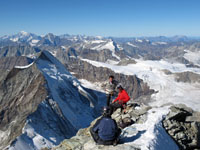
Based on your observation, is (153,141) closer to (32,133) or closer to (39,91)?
(32,133)

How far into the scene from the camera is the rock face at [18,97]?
71875mm

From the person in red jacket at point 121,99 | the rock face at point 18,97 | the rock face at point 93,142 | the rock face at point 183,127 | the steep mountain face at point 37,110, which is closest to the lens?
the rock face at point 93,142

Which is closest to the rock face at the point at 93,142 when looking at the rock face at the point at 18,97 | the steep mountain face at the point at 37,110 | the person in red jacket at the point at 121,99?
the person in red jacket at the point at 121,99

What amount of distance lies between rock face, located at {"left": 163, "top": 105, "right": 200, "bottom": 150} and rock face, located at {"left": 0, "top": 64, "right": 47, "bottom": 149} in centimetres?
5468

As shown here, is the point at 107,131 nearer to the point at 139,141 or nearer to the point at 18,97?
the point at 139,141

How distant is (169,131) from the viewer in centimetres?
1697

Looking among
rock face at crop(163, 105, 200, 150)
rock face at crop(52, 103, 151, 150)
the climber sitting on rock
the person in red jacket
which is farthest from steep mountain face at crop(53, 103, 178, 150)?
the person in red jacket

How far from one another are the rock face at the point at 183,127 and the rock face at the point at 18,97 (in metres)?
54.7

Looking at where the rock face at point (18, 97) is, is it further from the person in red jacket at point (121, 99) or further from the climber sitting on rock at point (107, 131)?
the climber sitting on rock at point (107, 131)

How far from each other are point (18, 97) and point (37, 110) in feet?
93.5

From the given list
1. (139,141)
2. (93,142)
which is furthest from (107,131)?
(139,141)

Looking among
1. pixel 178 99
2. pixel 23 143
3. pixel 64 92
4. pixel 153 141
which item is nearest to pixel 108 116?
pixel 153 141

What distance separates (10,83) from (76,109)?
3923cm

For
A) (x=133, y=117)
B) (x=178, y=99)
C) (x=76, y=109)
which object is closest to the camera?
(x=133, y=117)
